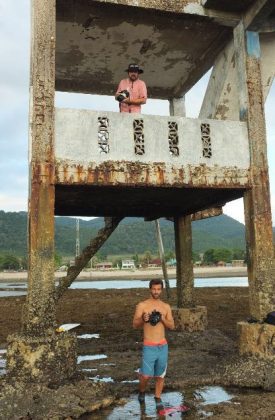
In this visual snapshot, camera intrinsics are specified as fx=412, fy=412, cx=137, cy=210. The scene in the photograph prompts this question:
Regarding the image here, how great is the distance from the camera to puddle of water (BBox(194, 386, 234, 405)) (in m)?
5.15

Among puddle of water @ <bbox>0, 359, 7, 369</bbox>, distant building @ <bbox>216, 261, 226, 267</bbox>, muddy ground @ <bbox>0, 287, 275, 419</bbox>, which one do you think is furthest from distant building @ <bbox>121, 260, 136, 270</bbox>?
puddle of water @ <bbox>0, 359, 7, 369</bbox>

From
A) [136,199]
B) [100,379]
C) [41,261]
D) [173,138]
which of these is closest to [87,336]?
[100,379]

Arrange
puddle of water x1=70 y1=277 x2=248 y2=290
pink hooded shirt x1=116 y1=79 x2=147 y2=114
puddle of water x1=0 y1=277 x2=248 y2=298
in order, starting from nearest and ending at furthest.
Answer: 1. pink hooded shirt x1=116 y1=79 x2=147 y2=114
2. puddle of water x1=0 y1=277 x2=248 y2=298
3. puddle of water x1=70 y1=277 x2=248 y2=290

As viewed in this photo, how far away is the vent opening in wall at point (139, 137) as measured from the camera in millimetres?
6184

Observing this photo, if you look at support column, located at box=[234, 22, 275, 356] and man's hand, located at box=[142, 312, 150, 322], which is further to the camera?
→ support column, located at box=[234, 22, 275, 356]

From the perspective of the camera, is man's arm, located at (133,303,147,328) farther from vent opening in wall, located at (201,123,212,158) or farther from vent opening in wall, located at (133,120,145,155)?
vent opening in wall, located at (201,123,212,158)

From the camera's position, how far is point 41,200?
18.6 feet

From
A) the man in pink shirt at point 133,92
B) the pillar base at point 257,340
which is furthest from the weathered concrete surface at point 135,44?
the pillar base at point 257,340

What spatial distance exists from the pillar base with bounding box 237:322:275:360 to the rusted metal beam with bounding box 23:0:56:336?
9.61ft

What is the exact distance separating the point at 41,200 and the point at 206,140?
9.00 ft

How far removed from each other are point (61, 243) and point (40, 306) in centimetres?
14862

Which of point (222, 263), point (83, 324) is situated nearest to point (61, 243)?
point (222, 263)

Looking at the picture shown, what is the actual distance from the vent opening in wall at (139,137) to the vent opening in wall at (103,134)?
43 cm

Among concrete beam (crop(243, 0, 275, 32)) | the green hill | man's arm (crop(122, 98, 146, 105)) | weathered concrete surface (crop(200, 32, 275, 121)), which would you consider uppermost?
the green hill
